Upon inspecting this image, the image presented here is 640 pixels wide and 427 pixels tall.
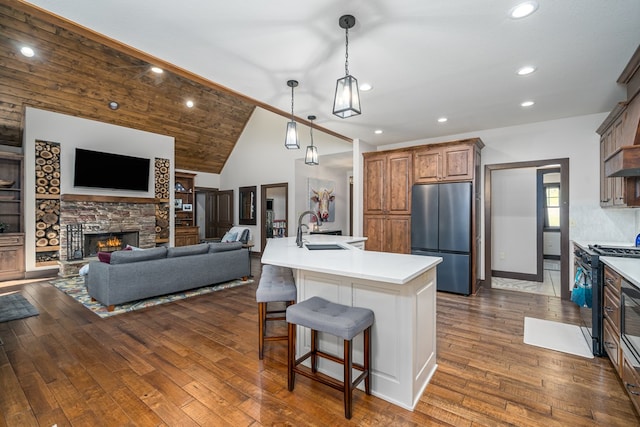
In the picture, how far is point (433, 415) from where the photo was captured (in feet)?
6.15

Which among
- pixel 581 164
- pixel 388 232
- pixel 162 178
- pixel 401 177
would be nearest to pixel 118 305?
pixel 162 178

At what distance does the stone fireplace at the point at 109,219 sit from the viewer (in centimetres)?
595

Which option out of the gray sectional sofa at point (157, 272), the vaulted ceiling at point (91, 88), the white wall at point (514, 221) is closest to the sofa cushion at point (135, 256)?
the gray sectional sofa at point (157, 272)

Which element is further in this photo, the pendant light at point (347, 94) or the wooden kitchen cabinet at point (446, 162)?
the wooden kitchen cabinet at point (446, 162)

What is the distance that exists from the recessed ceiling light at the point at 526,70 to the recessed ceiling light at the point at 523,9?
2.92 feet

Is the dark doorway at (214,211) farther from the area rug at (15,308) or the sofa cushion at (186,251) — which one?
the area rug at (15,308)

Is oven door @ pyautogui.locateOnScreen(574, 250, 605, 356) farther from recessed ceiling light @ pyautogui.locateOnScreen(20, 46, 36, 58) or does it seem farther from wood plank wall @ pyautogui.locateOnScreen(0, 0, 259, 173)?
recessed ceiling light @ pyautogui.locateOnScreen(20, 46, 36, 58)

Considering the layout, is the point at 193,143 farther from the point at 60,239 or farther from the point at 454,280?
the point at 454,280

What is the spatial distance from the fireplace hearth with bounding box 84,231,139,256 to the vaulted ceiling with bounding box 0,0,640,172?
3193mm

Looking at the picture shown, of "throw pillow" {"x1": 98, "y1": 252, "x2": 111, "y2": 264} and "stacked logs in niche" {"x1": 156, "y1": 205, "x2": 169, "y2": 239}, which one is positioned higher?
"stacked logs in niche" {"x1": 156, "y1": 205, "x2": 169, "y2": 239}

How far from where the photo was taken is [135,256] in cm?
399

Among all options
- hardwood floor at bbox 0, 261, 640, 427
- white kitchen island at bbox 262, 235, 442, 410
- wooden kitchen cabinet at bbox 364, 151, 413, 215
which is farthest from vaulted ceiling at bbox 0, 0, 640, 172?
hardwood floor at bbox 0, 261, 640, 427

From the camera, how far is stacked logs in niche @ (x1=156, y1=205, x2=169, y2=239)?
738cm

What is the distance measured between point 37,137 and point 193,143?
3252 mm
